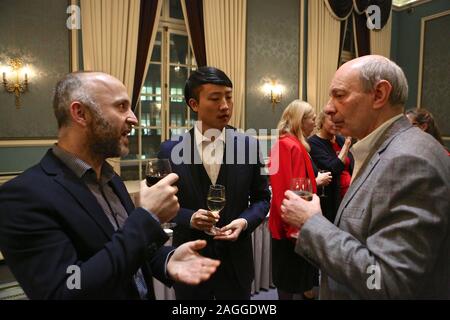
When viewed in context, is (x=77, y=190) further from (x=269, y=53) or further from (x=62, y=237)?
(x=269, y=53)

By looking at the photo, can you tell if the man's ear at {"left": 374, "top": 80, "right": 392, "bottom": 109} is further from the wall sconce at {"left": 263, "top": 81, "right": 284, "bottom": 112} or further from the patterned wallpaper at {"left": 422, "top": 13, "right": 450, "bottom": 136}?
the patterned wallpaper at {"left": 422, "top": 13, "right": 450, "bottom": 136}

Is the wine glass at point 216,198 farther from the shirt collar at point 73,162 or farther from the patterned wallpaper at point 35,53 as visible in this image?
the patterned wallpaper at point 35,53

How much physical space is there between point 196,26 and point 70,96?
4348mm

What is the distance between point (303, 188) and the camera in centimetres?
133

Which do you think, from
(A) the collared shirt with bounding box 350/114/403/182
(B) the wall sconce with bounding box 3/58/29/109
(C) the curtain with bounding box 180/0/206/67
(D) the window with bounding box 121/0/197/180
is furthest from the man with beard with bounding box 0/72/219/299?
(C) the curtain with bounding box 180/0/206/67

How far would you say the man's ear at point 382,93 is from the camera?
1152 millimetres

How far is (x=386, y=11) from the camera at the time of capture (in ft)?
23.1

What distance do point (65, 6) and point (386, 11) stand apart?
242 inches

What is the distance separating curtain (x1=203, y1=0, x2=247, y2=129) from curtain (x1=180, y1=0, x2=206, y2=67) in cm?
6

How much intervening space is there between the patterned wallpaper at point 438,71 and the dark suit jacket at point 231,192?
6.50 m

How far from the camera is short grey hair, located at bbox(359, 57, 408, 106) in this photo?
1.15m

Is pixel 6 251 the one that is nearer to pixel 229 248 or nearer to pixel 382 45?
pixel 229 248

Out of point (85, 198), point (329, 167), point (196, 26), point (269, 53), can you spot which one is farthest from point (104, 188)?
point (269, 53)
